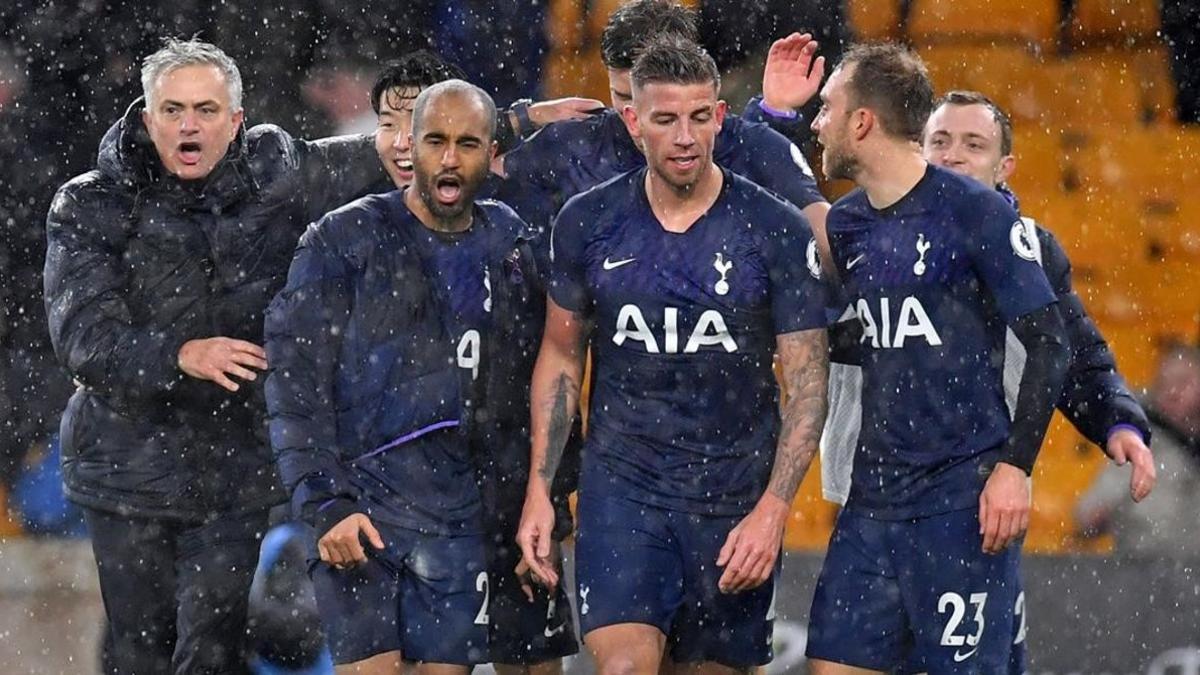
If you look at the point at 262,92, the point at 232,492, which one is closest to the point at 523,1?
the point at 262,92

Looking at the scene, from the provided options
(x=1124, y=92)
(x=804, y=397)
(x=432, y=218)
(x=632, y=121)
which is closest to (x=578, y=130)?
(x=632, y=121)

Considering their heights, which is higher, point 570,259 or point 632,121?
point 632,121

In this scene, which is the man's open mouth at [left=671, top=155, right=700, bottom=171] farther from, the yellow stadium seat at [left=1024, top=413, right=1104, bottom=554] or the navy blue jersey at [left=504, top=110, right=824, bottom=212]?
the yellow stadium seat at [left=1024, top=413, right=1104, bottom=554]

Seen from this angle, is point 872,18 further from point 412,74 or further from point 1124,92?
point 412,74

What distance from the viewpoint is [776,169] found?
630 centimetres

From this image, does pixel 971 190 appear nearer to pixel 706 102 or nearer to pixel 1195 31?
pixel 706 102

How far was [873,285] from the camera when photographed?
561 centimetres

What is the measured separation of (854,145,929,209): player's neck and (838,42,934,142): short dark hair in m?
0.06

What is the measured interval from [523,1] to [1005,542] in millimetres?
4410

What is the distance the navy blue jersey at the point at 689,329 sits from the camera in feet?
18.4

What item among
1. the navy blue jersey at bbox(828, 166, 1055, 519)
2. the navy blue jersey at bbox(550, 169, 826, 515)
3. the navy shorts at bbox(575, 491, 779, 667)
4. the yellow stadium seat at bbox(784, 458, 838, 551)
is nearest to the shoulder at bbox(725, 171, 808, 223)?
the navy blue jersey at bbox(550, 169, 826, 515)

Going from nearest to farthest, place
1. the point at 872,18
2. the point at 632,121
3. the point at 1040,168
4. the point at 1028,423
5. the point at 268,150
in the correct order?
the point at 1028,423 → the point at 632,121 → the point at 268,150 → the point at 872,18 → the point at 1040,168

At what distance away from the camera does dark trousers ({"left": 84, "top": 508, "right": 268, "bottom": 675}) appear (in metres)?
6.39

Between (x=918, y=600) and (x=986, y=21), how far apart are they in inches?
173
